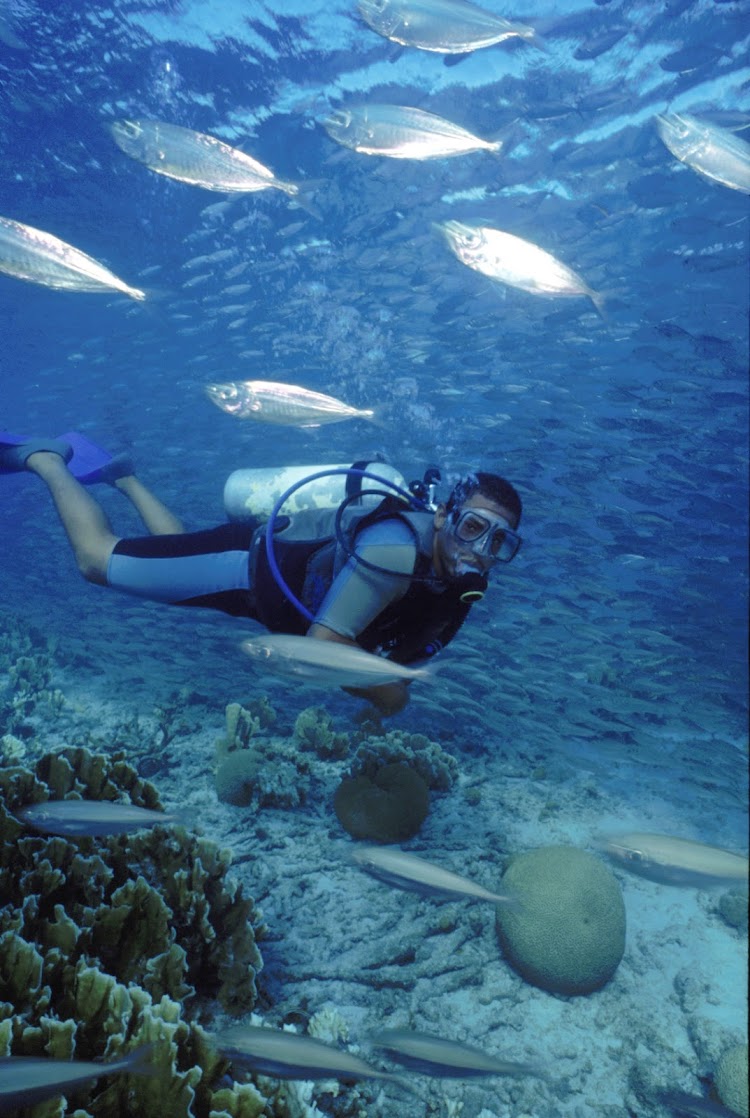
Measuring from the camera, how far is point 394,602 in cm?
366

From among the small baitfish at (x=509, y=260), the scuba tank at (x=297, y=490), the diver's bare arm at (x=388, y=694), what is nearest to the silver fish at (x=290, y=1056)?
the diver's bare arm at (x=388, y=694)

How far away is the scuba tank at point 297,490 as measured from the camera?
4.35 metres

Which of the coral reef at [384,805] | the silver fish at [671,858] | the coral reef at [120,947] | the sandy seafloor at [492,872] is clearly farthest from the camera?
the coral reef at [384,805]

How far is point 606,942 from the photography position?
4605 millimetres

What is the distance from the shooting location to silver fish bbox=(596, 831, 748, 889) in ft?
7.83

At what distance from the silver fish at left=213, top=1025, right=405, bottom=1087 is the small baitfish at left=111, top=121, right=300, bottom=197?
5.80 metres

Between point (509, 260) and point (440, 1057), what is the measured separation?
5.82 metres

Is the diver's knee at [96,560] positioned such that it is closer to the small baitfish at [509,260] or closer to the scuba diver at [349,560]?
the scuba diver at [349,560]

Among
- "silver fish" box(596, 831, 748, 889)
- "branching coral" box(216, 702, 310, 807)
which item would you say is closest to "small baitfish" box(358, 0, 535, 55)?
"silver fish" box(596, 831, 748, 889)

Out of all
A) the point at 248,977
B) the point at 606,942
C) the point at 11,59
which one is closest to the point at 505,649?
the point at 606,942

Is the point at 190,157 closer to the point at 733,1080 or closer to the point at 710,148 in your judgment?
the point at 710,148

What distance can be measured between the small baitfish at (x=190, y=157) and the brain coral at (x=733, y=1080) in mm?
7593

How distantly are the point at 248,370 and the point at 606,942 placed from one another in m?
39.5

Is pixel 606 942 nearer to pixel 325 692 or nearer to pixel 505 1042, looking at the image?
pixel 505 1042
